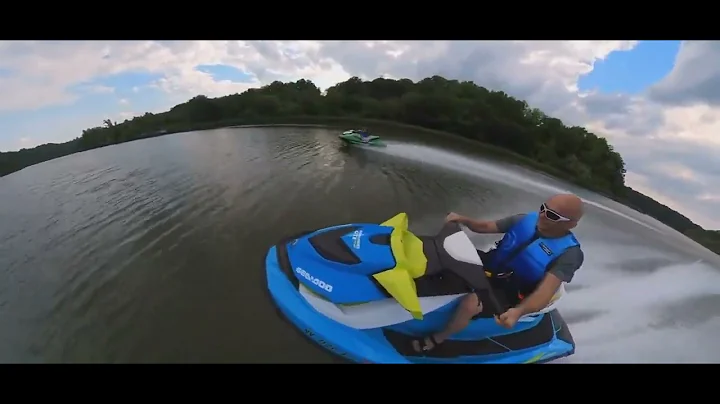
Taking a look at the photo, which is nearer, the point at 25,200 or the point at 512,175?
the point at 25,200

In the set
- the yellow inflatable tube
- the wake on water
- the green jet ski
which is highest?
the green jet ski

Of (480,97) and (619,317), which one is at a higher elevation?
(480,97)

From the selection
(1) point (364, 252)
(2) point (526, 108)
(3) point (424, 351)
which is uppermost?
(2) point (526, 108)

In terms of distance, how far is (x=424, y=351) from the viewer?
6.07 feet

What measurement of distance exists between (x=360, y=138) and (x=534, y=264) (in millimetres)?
2491

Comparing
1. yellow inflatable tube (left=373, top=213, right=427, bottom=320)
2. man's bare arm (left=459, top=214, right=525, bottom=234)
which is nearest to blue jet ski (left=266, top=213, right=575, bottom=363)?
yellow inflatable tube (left=373, top=213, right=427, bottom=320)

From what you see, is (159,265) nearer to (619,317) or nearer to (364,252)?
(364,252)

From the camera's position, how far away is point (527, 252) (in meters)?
1.87

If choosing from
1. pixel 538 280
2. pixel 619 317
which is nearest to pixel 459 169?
pixel 619 317

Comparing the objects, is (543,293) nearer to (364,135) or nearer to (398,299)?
(398,299)

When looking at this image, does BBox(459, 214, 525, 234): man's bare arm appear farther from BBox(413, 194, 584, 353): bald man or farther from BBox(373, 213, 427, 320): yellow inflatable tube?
BBox(373, 213, 427, 320): yellow inflatable tube

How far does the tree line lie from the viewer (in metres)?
2.79

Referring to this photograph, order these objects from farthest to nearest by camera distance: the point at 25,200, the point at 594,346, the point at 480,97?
the point at 480,97 → the point at 25,200 → the point at 594,346

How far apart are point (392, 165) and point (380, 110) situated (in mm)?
575
